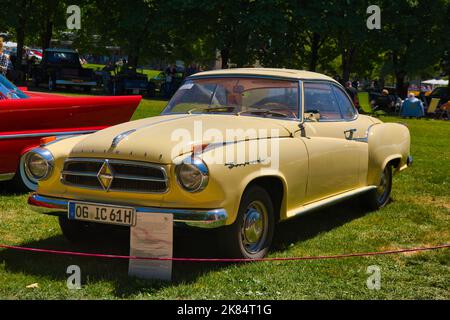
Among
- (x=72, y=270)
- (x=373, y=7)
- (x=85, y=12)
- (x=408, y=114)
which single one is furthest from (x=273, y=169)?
(x=85, y=12)

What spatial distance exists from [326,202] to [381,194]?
1872mm

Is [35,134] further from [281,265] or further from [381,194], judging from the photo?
[381,194]

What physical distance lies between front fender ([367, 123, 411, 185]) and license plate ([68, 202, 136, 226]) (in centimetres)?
330

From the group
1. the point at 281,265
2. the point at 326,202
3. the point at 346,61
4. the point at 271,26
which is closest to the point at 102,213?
the point at 281,265

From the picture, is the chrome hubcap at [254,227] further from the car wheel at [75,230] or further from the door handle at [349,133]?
the door handle at [349,133]

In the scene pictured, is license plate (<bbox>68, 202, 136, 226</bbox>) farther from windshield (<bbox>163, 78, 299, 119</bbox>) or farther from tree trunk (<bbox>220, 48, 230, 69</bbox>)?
tree trunk (<bbox>220, 48, 230, 69</bbox>)

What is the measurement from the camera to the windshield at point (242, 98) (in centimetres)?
590

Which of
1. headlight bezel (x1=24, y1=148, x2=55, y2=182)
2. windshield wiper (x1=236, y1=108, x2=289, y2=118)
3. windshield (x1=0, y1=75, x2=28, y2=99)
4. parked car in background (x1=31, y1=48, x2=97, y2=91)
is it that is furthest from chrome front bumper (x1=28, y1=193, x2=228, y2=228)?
parked car in background (x1=31, y1=48, x2=97, y2=91)

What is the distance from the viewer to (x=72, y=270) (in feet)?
15.6

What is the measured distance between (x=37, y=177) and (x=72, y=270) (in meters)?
0.97

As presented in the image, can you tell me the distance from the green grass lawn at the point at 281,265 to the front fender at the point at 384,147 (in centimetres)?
56

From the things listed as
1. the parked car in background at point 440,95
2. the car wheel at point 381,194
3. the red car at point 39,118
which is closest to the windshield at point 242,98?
the car wheel at point 381,194

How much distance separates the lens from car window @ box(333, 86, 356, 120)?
681 cm
